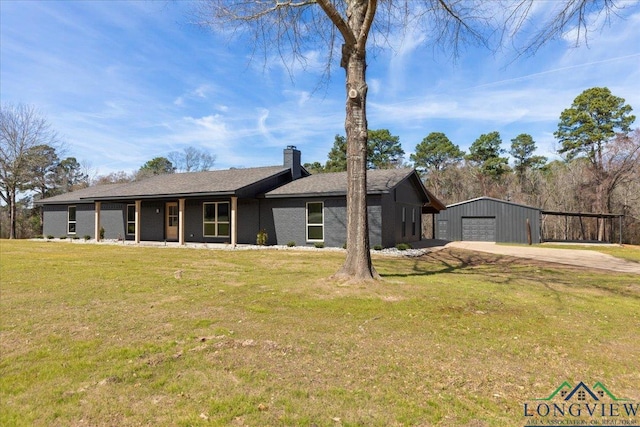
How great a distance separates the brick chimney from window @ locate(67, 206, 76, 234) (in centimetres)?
1571

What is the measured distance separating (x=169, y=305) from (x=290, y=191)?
38.5 feet

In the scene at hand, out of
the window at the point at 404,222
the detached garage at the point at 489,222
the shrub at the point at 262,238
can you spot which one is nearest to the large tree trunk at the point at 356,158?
the shrub at the point at 262,238

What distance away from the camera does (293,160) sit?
20.2m

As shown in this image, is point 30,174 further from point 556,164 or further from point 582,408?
point 556,164

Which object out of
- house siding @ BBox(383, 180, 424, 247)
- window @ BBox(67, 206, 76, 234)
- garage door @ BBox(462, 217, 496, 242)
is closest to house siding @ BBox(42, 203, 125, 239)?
window @ BBox(67, 206, 76, 234)

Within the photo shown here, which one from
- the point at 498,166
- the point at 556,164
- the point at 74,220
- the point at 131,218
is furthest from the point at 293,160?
the point at 556,164

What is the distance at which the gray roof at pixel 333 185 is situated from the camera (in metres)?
15.4

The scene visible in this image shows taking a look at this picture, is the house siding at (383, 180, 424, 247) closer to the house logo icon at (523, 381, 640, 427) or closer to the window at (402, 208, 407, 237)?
the window at (402, 208, 407, 237)

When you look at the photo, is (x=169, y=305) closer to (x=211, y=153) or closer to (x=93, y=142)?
(x=93, y=142)

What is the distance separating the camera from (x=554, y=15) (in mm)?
5664

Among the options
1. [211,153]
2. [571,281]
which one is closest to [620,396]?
[571,281]

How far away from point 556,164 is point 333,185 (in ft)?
100

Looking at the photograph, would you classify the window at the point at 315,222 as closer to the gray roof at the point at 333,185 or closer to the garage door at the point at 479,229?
the gray roof at the point at 333,185

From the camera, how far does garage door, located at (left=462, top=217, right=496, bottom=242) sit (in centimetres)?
2422
